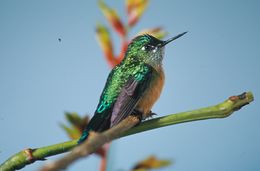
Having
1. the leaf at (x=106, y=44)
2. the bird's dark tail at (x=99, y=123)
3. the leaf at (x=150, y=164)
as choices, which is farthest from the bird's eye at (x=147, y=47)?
the leaf at (x=150, y=164)

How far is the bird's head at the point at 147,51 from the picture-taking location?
1.24 metres

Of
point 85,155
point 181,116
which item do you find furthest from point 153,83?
point 85,155

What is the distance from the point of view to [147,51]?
130 centimetres

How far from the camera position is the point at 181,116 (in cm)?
49

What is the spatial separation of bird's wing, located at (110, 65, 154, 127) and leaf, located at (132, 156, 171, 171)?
14.7 inches

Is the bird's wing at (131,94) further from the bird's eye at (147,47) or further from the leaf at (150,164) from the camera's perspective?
the leaf at (150,164)

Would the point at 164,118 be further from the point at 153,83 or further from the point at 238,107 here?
the point at 153,83

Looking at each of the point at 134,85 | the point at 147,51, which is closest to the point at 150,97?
the point at 134,85

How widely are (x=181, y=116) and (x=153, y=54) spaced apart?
79 cm

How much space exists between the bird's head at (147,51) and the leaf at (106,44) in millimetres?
596

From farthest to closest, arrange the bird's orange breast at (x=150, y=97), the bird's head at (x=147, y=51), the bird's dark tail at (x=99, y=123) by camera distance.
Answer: the bird's head at (x=147, y=51) < the bird's orange breast at (x=150, y=97) < the bird's dark tail at (x=99, y=123)

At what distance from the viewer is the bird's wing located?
883mm

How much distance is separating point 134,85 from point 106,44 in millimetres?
503

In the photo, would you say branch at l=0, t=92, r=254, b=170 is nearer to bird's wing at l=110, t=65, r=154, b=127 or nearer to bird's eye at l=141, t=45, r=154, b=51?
bird's wing at l=110, t=65, r=154, b=127
